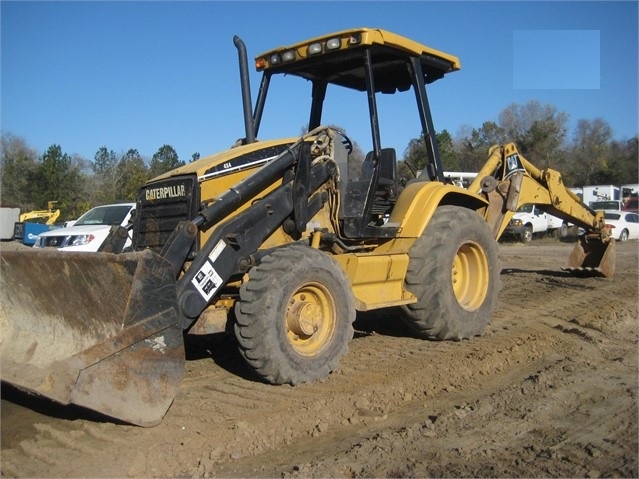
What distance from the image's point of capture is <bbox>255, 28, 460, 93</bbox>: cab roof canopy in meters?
6.11

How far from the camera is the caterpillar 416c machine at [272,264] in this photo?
425cm

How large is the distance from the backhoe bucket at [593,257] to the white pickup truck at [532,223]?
13418 mm

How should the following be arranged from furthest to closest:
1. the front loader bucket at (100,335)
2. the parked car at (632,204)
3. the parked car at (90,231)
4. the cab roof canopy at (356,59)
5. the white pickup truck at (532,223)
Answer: the parked car at (632,204) → the white pickup truck at (532,223) → the parked car at (90,231) → the cab roof canopy at (356,59) → the front loader bucket at (100,335)

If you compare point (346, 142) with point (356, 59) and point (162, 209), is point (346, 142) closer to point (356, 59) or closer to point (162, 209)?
point (356, 59)

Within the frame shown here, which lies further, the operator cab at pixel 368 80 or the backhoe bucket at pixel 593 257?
the backhoe bucket at pixel 593 257

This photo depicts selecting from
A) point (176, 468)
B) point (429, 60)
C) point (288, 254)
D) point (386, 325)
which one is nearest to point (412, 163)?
point (429, 60)

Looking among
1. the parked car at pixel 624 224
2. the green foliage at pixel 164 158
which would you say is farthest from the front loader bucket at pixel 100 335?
the green foliage at pixel 164 158

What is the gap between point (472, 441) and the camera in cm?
397

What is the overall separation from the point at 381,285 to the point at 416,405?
Result: 5.31 feet

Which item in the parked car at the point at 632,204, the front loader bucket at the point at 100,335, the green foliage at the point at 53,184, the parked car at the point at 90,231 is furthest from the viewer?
the green foliage at the point at 53,184

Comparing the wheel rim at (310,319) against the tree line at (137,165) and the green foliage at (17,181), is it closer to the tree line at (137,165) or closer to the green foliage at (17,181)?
the tree line at (137,165)

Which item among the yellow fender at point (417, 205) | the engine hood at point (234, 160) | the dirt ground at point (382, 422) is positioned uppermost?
the engine hood at point (234, 160)

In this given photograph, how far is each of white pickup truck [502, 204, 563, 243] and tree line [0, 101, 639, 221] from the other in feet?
15.3

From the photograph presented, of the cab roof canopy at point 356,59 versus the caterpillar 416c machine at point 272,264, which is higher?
the cab roof canopy at point 356,59
